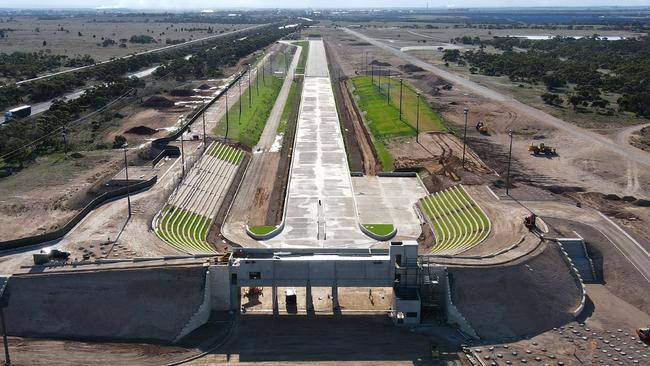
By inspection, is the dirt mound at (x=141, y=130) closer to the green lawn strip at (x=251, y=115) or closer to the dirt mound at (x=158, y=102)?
the green lawn strip at (x=251, y=115)

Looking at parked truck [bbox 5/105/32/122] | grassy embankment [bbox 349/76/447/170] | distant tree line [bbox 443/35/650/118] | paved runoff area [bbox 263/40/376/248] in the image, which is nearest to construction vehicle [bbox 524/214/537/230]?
paved runoff area [bbox 263/40/376/248]

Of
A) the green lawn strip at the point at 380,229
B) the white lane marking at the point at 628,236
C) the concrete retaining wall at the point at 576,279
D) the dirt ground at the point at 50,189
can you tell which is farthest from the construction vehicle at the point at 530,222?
the dirt ground at the point at 50,189

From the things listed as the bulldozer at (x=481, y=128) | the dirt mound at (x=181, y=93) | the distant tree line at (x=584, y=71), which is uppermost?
the distant tree line at (x=584, y=71)

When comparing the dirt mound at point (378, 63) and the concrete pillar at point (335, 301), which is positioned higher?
the dirt mound at point (378, 63)

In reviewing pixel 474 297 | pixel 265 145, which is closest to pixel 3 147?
pixel 265 145

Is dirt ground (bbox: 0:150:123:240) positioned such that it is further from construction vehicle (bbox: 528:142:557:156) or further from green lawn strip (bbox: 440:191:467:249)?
construction vehicle (bbox: 528:142:557:156)

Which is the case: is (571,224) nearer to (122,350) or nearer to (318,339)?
(318,339)

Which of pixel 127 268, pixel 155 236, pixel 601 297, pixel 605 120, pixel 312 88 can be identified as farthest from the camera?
pixel 312 88
